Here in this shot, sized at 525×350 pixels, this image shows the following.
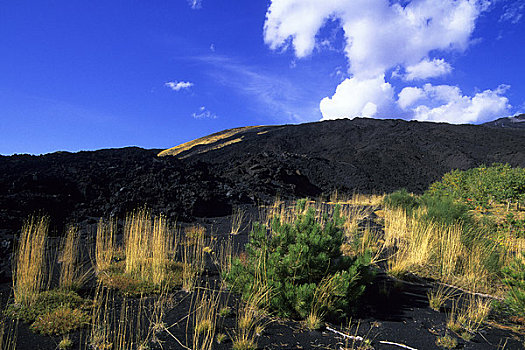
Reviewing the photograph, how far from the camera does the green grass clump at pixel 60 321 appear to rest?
3.32m

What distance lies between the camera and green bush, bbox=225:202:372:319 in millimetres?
3557

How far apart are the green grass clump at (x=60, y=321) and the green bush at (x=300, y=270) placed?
5.68ft

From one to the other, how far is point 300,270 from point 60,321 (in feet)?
8.89

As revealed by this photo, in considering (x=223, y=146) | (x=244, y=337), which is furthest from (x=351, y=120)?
(x=244, y=337)

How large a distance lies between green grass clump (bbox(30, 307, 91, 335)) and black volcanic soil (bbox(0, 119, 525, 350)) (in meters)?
0.11

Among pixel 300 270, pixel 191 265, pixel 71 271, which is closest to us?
pixel 300 270

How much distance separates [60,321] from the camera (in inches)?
134

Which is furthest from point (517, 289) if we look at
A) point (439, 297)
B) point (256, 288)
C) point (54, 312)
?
point (54, 312)

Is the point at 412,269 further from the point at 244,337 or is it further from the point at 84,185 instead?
the point at 84,185

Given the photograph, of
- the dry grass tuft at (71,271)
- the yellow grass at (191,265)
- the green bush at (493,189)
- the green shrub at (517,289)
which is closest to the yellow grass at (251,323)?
the yellow grass at (191,265)

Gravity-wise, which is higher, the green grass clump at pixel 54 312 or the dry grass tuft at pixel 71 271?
the dry grass tuft at pixel 71 271

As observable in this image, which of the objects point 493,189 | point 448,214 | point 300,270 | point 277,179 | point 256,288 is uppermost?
point 277,179

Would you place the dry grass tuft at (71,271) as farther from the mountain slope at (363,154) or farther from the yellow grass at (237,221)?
the mountain slope at (363,154)

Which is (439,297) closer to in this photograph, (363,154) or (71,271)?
(71,271)
